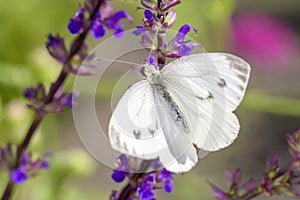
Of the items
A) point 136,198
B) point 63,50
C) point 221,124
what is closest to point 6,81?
point 63,50

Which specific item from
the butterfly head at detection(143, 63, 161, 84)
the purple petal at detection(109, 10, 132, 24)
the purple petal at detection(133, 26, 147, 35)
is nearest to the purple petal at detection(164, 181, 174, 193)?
the butterfly head at detection(143, 63, 161, 84)

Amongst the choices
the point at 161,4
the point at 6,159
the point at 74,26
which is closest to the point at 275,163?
the point at 161,4

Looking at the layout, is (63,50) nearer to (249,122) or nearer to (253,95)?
(253,95)

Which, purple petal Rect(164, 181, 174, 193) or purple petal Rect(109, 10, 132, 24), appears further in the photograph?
purple petal Rect(109, 10, 132, 24)

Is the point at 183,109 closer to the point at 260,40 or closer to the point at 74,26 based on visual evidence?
the point at 74,26

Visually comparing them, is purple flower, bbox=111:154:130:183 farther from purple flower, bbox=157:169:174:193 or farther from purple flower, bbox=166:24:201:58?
purple flower, bbox=166:24:201:58

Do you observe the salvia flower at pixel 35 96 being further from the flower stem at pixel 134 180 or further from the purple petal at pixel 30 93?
the flower stem at pixel 134 180

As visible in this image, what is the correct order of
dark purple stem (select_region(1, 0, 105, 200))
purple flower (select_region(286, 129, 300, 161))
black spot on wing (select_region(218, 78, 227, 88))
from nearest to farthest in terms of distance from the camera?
1. black spot on wing (select_region(218, 78, 227, 88))
2. purple flower (select_region(286, 129, 300, 161))
3. dark purple stem (select_region(1, 0, 105, 200))
